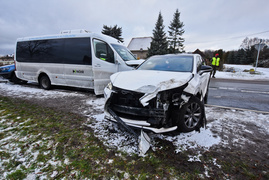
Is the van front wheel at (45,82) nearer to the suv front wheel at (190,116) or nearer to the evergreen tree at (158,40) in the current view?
the suv front wheel at (190,116)

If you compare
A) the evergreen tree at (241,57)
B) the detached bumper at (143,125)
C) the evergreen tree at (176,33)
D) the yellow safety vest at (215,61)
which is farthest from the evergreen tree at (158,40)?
the evergreen tree at (241,57)

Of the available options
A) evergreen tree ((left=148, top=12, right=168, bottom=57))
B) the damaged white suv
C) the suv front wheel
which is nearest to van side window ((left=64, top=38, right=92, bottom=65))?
the damaged white suv

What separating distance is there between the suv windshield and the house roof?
34943 millimetres

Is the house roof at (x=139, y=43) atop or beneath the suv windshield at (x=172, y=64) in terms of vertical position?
atop

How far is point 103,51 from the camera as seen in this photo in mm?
5250

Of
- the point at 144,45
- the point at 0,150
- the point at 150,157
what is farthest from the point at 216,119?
the point at 144,45

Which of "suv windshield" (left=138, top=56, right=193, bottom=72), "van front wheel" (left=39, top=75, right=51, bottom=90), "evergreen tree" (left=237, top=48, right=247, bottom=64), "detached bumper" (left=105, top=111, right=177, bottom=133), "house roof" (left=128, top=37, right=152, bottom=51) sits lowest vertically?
"detached bumper" (left=105, top=111, right=177, bottom=133)

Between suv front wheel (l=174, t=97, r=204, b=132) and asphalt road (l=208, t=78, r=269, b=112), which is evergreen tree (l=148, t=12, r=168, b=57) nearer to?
asphalt road (l=208, t=78, r=269, b=112)

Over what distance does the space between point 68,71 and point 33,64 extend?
224 centimetres

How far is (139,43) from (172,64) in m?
37.6

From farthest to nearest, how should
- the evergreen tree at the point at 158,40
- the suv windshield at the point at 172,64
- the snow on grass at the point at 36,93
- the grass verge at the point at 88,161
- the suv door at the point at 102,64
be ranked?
the evergreen tree at the point at 158,40
the snow on grass at the point at 36,93
the suv door at the point at 102,64
the suv windshield at the point at 172,64
the grass verge at the point at 88,161

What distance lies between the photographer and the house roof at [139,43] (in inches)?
1479

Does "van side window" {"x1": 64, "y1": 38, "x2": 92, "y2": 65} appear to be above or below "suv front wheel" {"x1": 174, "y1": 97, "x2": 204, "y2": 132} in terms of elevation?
above

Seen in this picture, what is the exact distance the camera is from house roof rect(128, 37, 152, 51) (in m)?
37.6
